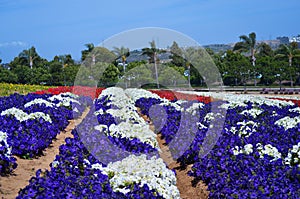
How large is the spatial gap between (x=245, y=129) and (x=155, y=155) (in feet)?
8.51

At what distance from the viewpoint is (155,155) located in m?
10.5

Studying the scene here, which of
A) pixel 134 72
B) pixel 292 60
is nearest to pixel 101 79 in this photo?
pixel 134 72

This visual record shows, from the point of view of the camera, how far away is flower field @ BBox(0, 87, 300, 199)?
7043 millimetres

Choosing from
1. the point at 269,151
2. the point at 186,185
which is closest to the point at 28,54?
the point at 186,185

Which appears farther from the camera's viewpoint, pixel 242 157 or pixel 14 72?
pixel 14 72

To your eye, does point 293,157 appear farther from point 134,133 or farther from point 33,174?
point 33,174

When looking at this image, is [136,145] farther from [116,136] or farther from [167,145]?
[167,145]

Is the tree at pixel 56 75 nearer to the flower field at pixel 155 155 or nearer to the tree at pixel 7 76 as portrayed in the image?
the tree at pixel 7 76

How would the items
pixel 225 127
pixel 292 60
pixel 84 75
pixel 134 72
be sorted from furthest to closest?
pixel 292 60, pixel 84 75, pixel 134 72, pixel 225 127

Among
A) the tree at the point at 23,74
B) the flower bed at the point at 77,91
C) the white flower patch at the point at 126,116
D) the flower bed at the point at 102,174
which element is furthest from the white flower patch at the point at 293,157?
the tree at the point at 23,74

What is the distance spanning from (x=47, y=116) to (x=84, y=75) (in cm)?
3310

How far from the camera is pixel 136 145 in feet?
36.7

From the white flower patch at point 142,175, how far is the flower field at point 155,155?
2cm

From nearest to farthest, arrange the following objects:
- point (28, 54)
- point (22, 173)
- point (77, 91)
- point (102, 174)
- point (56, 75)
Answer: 1. point (102, 174)
2. point (22, 173)
3. point (77, 91)
4. point (56, 75)
5. point (28, 54)
